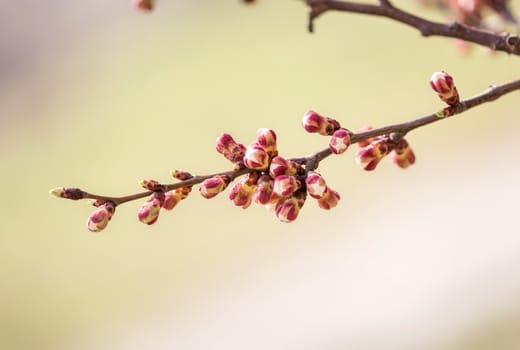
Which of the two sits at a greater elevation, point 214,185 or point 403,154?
point 403,154

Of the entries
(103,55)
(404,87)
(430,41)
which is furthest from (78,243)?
(103,55)

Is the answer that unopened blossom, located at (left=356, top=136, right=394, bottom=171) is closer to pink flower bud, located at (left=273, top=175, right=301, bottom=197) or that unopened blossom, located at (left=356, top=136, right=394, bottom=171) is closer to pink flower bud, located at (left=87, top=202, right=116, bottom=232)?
pink flower bud, located at (left=273, top=175, right=301, bottom=197)

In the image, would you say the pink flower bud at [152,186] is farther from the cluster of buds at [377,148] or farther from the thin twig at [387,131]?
the cluster of buds at [377,148]

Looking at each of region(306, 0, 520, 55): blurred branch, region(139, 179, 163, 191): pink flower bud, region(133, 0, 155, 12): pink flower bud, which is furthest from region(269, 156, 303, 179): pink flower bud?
region(133, 0, 155, 12): pink flower bud

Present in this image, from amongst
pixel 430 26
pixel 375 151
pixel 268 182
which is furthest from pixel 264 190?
pixel 430 26

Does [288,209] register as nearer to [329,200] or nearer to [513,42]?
[329,200]

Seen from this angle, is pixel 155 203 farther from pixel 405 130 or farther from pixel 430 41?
pixel 430 41

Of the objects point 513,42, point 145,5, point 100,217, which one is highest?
point 145,5
